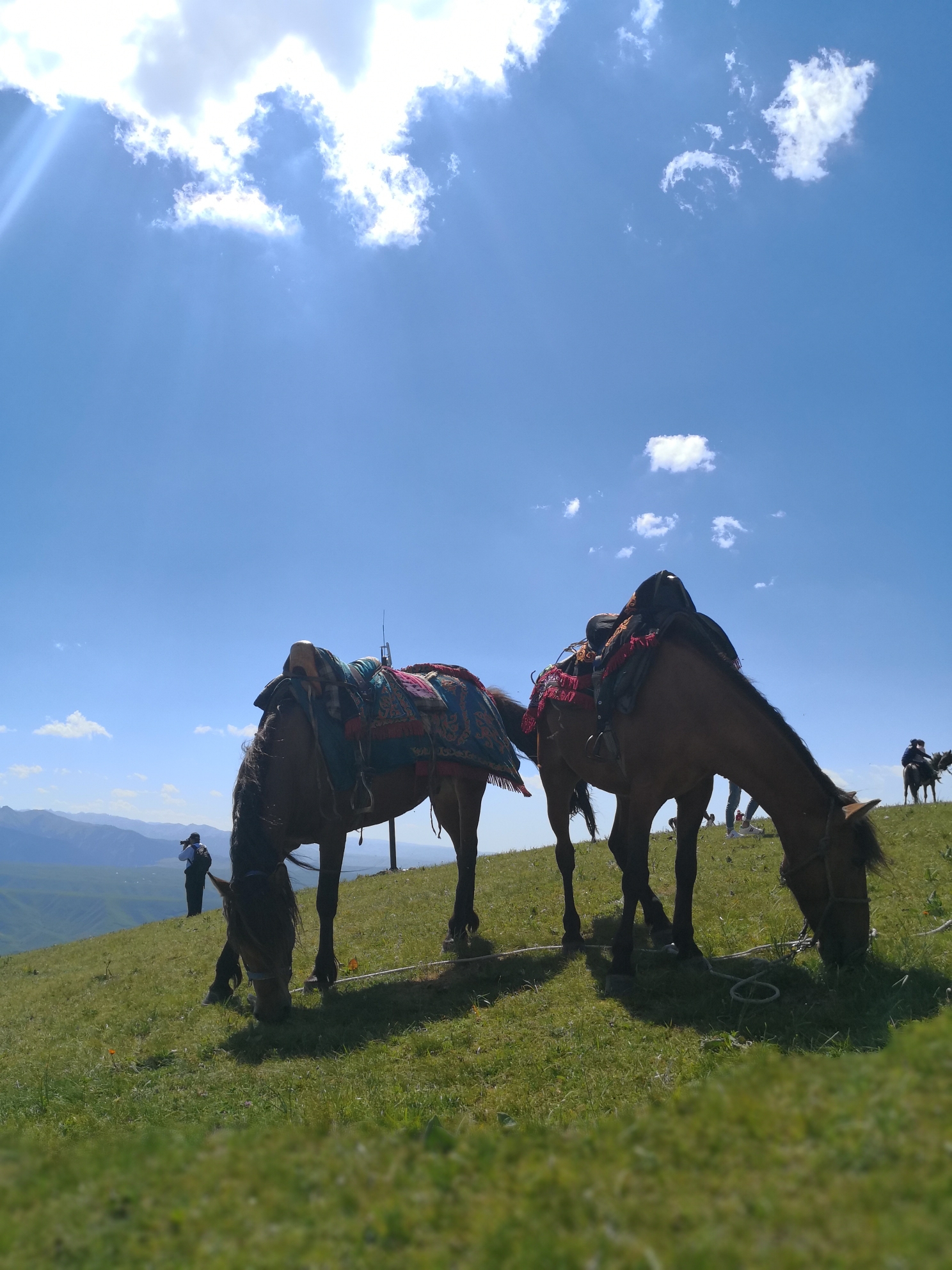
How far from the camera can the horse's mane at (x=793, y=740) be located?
538 cm

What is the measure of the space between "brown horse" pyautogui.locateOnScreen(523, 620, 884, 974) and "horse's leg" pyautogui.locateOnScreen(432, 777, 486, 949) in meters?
1.70

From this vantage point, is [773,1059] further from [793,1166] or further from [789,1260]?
[789,1260]

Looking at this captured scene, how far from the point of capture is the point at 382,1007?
6.30 metres

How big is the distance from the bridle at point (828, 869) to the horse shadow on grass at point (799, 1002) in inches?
14.3

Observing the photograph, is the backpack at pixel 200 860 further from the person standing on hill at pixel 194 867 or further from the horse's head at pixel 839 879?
the horse's head at pixel 839 879

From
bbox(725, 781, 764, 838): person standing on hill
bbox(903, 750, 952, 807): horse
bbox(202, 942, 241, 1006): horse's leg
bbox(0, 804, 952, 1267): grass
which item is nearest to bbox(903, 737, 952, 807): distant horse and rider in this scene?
bbox(903, 750, 952, 807): horse

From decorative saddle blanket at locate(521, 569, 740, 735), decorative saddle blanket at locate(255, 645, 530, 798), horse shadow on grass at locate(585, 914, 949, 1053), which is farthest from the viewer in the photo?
decorative saddle blanket at locate(255, 645, 530, 798)

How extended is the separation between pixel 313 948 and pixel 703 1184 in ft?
27.6

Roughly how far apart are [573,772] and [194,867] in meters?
14.9

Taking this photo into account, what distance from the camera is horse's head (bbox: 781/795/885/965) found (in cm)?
523

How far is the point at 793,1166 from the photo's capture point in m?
1.96

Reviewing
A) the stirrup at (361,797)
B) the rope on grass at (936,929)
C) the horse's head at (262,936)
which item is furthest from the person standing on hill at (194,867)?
the rope on grass at (936,929)

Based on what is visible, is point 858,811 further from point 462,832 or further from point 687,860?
point 462,832

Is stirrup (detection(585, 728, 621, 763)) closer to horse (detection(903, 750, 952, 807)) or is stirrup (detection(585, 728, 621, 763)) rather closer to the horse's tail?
the horse's tail
